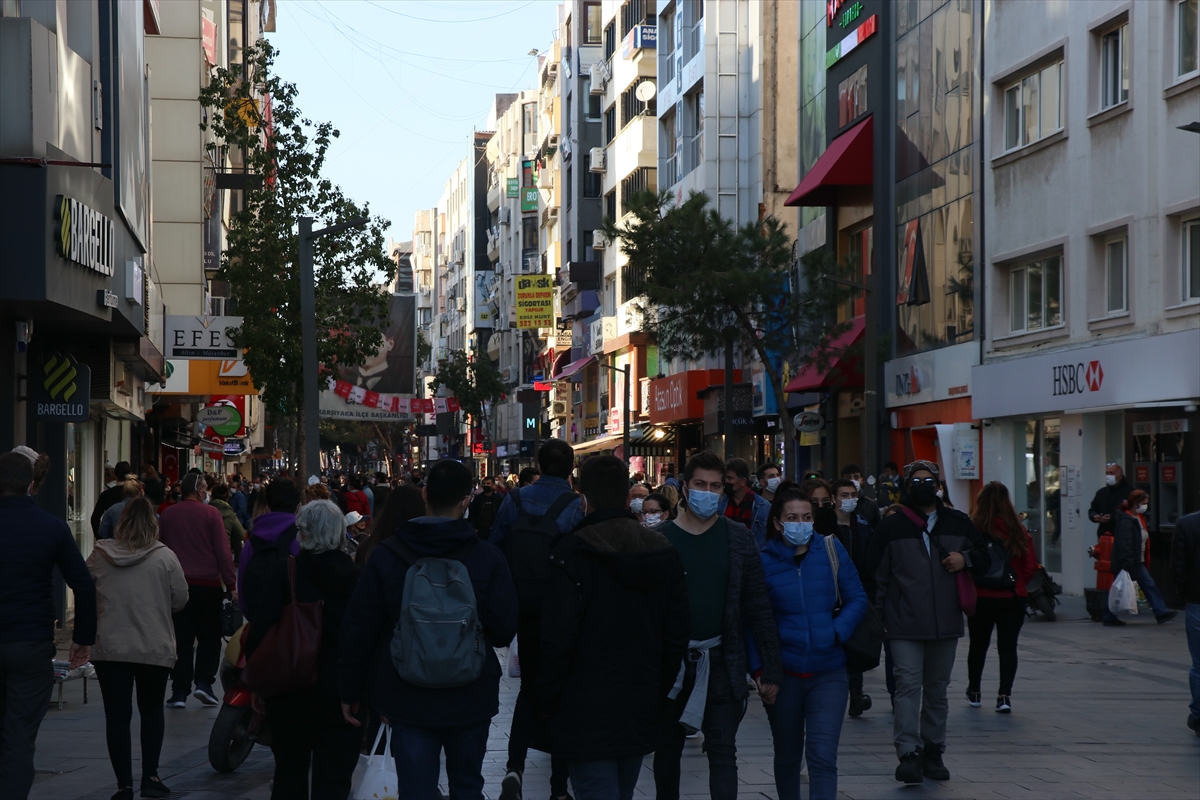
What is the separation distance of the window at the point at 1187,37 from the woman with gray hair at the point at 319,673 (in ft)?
61.0

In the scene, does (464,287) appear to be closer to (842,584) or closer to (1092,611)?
(1092,611)

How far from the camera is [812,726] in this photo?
7.30 metres

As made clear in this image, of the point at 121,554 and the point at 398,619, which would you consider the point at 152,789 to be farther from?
the point at 398,619

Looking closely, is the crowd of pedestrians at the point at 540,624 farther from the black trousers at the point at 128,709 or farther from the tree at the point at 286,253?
the tree at the point at 286,253

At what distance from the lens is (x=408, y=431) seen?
12369 centimetres

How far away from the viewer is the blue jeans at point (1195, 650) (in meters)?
11.3

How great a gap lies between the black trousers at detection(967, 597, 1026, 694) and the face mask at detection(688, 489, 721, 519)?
4.96m

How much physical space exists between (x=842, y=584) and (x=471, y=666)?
2.26 metres

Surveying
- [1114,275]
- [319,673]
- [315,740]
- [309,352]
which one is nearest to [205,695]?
[315,740]

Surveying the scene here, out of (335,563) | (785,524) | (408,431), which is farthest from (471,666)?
(408,431)

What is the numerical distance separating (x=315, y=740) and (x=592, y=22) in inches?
2874

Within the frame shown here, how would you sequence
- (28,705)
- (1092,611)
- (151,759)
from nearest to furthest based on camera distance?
(28,705), (151,759), (1092,611)

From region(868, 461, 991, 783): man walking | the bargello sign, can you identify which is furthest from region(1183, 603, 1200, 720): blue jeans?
the bargello sign

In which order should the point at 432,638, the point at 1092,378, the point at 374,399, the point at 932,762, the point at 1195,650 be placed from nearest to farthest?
1. the point at 432,638
2. the point at 932,762
3. the point at 1195,650
4. the point at 1092,378
5. the point at 374,399
